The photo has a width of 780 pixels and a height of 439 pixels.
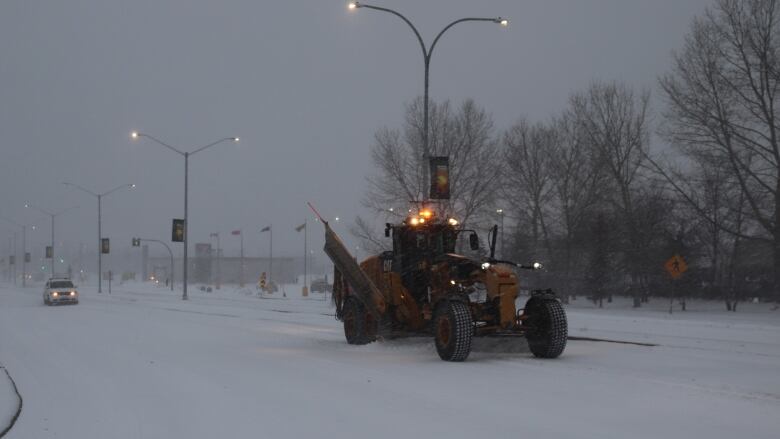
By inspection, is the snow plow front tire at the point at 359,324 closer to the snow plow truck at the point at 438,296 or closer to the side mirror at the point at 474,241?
the snow plow truck at the point at 438,296

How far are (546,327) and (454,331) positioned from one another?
5.72 feet

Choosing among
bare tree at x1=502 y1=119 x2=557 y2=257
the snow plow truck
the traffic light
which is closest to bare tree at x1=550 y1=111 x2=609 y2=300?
bare tree at x1=502 y1=119 x2=557 y2=257

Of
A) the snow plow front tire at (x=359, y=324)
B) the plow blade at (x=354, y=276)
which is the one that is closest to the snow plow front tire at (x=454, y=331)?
the plow blade at (x=354, y=276)

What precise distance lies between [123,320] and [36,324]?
245 centimetres

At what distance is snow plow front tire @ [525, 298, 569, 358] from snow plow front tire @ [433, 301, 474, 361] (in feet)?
4.10

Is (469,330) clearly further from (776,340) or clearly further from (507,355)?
(776,340)

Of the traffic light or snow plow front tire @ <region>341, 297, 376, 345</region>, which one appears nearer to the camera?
snow plow front tire @ <region>341, 297, 376, 345</region>

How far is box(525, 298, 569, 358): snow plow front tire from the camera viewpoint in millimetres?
12867

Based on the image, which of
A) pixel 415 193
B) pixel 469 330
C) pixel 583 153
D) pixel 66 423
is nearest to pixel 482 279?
pixel 469 330

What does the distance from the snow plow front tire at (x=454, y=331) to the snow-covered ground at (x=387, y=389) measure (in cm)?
30

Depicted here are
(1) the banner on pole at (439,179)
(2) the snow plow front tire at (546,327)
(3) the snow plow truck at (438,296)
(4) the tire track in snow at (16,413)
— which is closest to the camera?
(4) the tire track in snow at (16,413)

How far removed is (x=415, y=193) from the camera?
38.1 meters

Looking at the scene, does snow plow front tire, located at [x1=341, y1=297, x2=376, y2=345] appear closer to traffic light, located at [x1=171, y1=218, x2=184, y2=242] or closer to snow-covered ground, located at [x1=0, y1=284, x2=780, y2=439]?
snow-covered ground, located at [x1=0, y1=284, x2=780, y2=439]

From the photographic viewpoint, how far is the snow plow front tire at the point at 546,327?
1287cm
